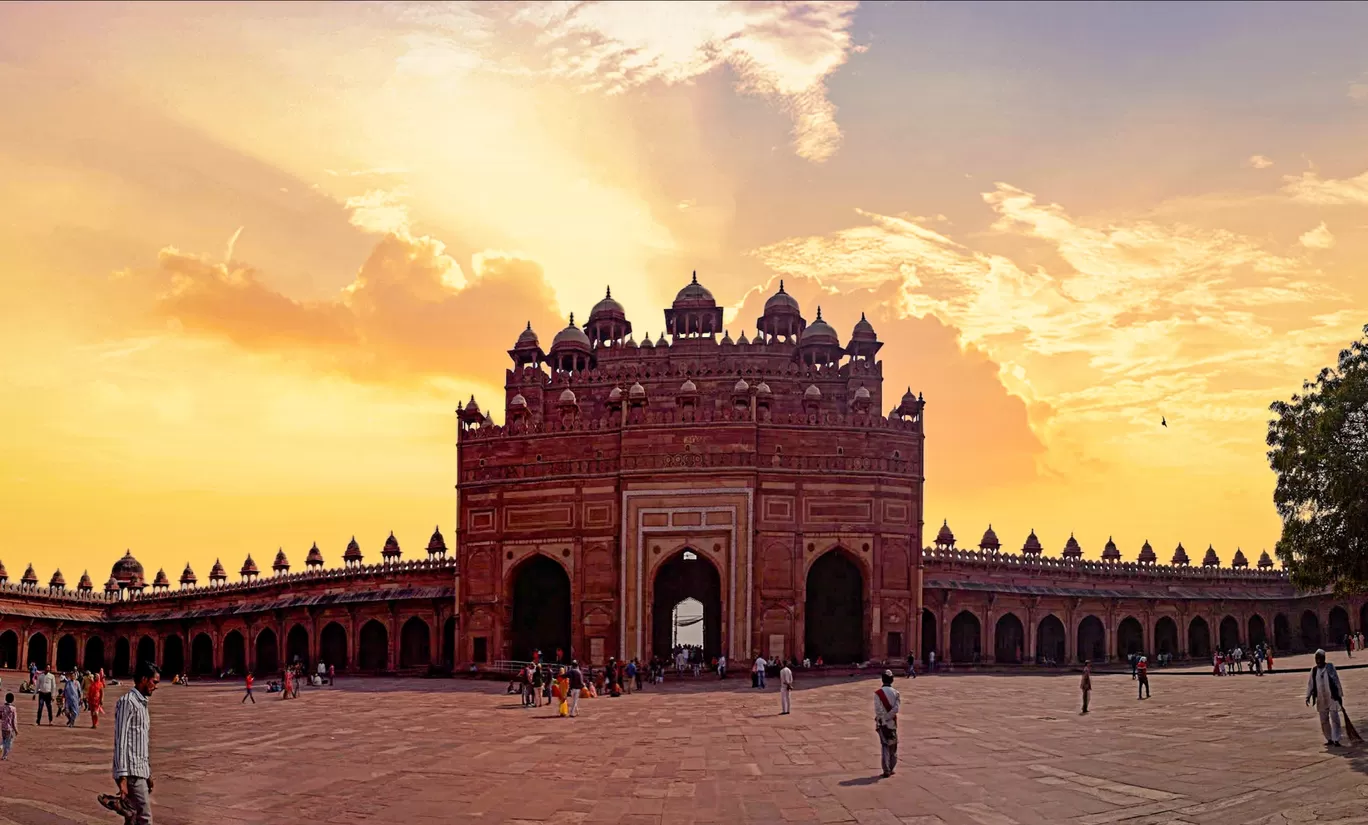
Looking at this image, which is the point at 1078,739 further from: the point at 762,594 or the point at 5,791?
the point at 762,594

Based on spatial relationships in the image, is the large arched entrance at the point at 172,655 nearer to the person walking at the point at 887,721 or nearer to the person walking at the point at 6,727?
the person walking at the point at 6,727

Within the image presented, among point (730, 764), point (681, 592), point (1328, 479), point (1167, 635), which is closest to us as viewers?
point (730, 764)

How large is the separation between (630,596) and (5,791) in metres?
26.2

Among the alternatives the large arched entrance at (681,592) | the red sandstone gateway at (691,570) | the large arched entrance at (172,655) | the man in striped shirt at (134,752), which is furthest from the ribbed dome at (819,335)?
the man in striped shirt at (134,752)

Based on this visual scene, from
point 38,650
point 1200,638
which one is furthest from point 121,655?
point 1200,638

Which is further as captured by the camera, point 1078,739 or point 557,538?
point 557,538

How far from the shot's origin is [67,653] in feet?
188

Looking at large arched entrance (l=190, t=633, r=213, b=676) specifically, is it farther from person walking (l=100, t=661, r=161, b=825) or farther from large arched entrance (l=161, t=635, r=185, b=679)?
person walking (l=100, t=661, r=161, b=825)

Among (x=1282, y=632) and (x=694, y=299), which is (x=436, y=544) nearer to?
(x=694, y=299)

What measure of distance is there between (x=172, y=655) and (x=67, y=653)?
200 inches

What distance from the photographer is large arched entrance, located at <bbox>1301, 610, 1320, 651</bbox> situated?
58.0m

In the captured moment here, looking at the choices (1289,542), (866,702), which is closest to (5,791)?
(866,702)

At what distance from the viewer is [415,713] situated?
26.9 metres

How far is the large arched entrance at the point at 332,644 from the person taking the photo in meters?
50.6
